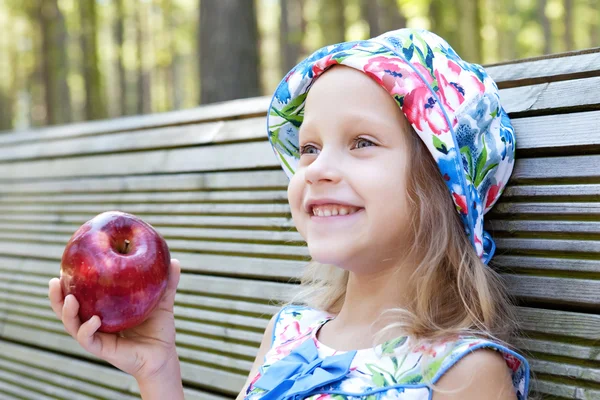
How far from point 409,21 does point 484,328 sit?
10.4 metres

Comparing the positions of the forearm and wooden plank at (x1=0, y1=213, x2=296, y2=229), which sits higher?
wooden plank at (x1=0, y1=213, x2=296, y2=229)

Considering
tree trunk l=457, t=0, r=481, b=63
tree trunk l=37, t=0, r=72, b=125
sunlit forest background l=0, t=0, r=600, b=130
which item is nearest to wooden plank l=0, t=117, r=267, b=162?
sunlit forest background l=0, t=0, r=600, b=130

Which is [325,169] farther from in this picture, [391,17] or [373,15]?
[373,15]

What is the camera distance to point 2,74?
31891 mm

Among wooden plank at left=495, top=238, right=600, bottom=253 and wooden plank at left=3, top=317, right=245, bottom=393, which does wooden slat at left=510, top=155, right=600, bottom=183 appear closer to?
wooden plank at left=495, top=238, right=600, bottom=253

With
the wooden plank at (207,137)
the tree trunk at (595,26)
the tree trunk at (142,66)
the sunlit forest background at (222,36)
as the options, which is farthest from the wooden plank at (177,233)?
the tree trunk at (142,66)

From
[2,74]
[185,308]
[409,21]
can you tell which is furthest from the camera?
[2,74]

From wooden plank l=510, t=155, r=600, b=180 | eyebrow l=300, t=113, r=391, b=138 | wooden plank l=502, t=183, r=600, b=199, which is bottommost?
wooden plank l=502, t=183, r=600, b=199

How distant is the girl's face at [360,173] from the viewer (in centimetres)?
161

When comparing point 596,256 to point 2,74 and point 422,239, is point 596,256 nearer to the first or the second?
point 422,239

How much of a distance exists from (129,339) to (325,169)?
0.80m

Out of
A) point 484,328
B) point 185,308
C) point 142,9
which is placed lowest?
point 185,308

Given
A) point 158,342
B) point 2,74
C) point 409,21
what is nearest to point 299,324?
point 158,342

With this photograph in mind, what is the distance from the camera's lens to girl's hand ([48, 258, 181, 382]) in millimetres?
1892
